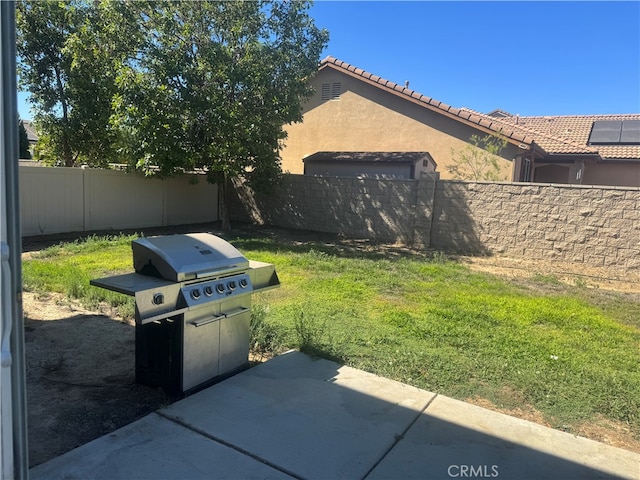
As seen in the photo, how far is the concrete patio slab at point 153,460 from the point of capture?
103 inches

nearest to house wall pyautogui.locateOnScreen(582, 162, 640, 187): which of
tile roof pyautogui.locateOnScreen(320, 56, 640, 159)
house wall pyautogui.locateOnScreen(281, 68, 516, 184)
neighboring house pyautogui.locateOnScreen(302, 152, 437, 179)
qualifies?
tile roof pyautogui.locateOnScreen(320, 56, 640, 159)

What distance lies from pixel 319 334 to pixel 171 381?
189 centimetres

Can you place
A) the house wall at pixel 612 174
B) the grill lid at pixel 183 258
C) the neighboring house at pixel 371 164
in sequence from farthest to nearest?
the house wall at pixel 612 174 < the neighboring house at pixel 371 164 < the grill lid at pixel 183 258

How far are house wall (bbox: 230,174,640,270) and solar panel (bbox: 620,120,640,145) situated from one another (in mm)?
13385

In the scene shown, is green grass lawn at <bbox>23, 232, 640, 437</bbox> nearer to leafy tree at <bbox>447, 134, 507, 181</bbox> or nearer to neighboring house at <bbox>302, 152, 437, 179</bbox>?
neighboring house at <bbox>302, 152, 437, 179</bbox>

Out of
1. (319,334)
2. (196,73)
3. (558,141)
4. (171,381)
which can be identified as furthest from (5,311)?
(558,141)

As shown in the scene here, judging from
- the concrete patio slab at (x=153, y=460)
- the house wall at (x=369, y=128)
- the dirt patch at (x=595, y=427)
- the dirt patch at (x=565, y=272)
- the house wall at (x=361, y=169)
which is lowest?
the dirt patch at (x=595, y=427)

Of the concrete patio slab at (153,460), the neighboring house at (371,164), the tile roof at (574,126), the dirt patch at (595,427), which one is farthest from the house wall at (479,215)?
the tile roof at (574,126)

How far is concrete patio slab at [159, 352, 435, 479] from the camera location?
289cm

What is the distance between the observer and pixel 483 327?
5.91 meters

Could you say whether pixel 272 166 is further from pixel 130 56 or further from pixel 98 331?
pixel 98 331

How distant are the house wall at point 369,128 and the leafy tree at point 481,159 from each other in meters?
0.31
